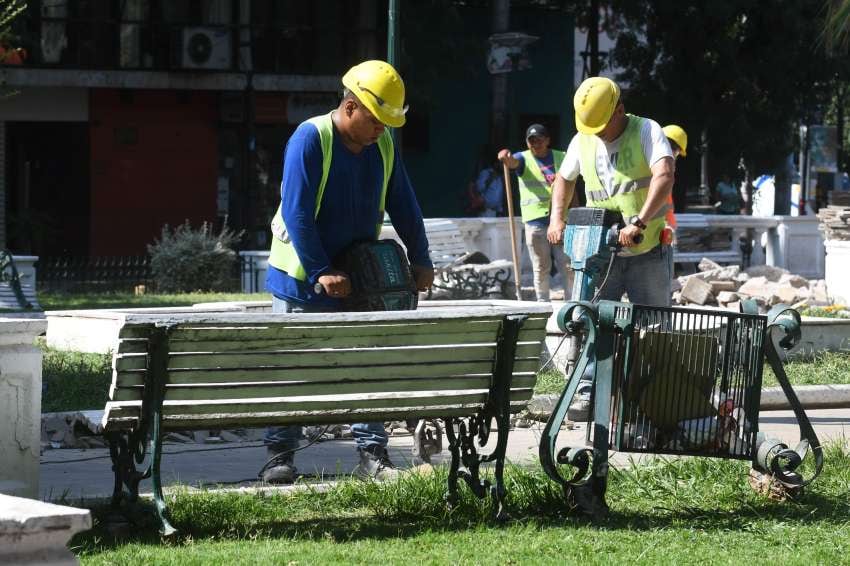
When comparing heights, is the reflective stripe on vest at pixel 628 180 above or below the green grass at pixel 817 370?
above

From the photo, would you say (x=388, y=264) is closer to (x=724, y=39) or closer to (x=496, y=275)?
(x=496, y=275)

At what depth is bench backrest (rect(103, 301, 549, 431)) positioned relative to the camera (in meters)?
5.43

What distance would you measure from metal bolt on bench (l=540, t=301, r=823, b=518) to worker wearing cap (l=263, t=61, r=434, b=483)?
0.99m

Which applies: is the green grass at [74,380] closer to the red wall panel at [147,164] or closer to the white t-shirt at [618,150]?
the white t-shirt at [618,150]

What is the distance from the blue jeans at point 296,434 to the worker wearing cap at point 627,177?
2.23 metres

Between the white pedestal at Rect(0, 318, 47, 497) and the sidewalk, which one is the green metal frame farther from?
the sidewalk

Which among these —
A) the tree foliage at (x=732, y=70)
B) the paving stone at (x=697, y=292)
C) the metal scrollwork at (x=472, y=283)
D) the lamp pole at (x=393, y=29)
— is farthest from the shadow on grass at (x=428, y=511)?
the tree foliage at (x=732, y=70)

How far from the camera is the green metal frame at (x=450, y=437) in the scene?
5438mm

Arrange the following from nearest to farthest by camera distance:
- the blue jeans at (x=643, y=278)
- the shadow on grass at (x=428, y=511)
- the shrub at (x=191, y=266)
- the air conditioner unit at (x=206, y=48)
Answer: the shadow on grass at (x=428, y=511)
the blue jeans at (x=643, y=278)
the shrub at (x=191, y=266)
the air conditioner unit at (x=206, y=48)

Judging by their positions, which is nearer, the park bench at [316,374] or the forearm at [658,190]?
the park bench at [316,374]

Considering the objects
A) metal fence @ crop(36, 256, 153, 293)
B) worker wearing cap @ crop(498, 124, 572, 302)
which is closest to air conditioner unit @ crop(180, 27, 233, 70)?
metal fence @ crop(36, 256, 153, 293)

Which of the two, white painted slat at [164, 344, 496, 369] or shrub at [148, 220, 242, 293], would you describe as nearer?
white painted slat at [164, 344, 496, 369]

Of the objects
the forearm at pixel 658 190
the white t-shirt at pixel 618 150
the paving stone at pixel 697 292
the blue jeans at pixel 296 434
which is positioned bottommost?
the paving stone at pixel 697 292

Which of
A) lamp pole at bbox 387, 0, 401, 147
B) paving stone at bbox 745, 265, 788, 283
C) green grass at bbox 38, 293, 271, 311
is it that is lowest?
green grass at bbox 38, 293, 271, 311
